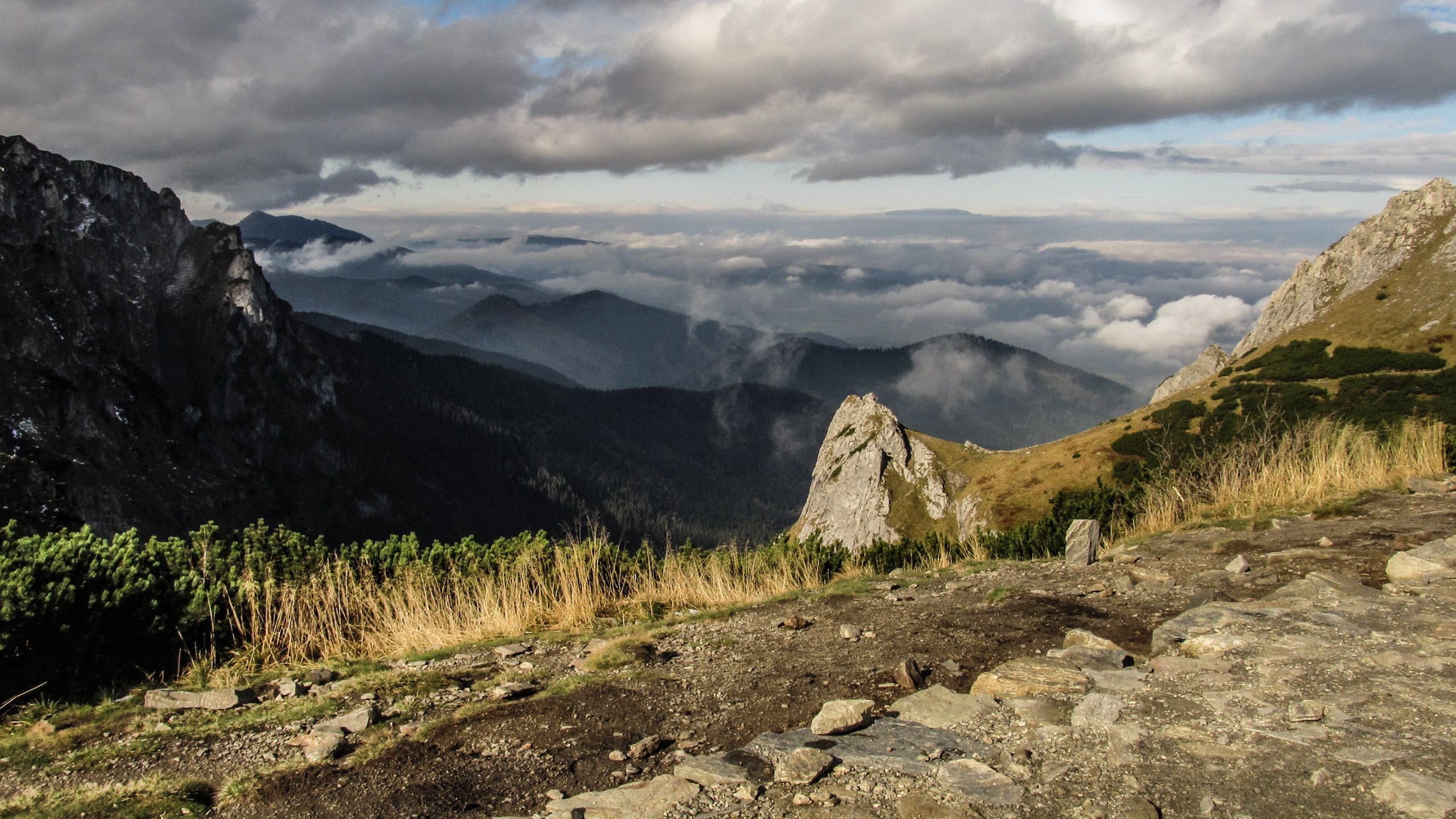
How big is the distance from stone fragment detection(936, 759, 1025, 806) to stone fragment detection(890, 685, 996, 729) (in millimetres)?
841

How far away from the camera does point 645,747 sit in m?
6.23

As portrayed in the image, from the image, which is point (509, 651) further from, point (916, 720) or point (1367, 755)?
point (1367, 755)

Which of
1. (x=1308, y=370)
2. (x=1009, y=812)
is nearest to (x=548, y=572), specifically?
(x=1009, y=812)

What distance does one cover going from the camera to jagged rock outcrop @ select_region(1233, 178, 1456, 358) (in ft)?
306

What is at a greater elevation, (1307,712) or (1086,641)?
(1307,712)

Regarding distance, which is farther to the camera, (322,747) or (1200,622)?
(1200,622)

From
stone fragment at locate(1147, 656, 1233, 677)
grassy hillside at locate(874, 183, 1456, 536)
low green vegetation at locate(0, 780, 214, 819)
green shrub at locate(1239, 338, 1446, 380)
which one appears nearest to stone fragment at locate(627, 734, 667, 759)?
low green vegetation at locate(0, 780, 214, 819)

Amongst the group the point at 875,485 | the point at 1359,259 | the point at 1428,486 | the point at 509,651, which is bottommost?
the point at 875,485

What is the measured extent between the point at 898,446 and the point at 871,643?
99525mm

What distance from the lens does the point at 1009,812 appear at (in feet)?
15.1

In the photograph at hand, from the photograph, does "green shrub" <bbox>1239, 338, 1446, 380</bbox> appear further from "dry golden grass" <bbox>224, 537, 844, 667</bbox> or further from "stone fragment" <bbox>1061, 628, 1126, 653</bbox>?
"stone fragment" <bbox>1061, 628, 1126, 653</bbox>

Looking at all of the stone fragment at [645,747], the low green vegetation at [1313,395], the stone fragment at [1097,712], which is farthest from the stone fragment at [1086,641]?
the low green vegetation at [1313,395]

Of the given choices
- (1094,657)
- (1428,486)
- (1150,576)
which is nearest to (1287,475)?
(1428,486)

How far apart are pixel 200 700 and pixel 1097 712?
7677 mm
